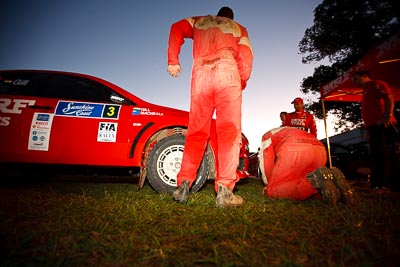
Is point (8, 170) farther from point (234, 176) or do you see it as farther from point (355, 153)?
point (355, 153)

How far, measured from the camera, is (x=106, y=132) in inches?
117

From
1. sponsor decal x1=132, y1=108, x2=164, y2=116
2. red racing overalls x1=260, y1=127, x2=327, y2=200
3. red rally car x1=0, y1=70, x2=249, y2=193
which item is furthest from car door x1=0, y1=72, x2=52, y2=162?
red racing overalls x1=260, y1=127, x2=327, y2=200

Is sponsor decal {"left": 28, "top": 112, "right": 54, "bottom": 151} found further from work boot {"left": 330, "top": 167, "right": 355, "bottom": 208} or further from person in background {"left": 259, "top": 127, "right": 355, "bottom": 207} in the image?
work boot {"left": 330, "top": 167, "right": 355, "bottom": 208}

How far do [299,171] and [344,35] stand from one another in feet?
57.8

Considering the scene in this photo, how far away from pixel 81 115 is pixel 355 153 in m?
6.63

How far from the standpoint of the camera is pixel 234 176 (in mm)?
2109

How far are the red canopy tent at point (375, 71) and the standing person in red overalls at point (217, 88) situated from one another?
349cm

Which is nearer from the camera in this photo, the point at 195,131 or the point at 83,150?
the point at 195,131

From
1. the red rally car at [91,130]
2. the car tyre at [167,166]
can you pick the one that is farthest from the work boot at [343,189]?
the car tyre at [167,166]

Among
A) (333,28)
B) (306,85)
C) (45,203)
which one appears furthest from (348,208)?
(333,28)

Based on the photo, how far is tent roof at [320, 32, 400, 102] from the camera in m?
4.18

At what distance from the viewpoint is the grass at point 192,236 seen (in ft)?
3.34

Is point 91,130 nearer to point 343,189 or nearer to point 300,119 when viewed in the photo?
point 343,189

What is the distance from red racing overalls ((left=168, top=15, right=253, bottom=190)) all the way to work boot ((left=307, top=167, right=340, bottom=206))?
2.59 feet
